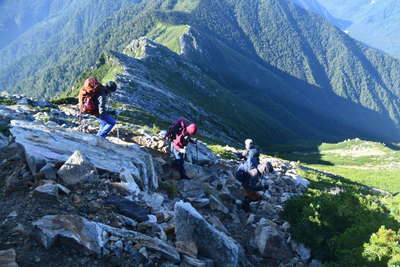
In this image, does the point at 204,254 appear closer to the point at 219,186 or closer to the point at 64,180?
the point at 64,180

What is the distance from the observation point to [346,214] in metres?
11.4

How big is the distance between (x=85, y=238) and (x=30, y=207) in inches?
70.9

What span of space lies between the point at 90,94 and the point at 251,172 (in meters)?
7.41

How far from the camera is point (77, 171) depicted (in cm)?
918

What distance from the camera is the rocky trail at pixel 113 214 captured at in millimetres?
6590

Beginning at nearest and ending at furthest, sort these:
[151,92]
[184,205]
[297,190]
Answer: [184,205], [297,190], [151,92]

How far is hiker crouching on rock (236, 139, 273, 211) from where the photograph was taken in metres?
13.5

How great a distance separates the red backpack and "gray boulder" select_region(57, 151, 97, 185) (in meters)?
4.36

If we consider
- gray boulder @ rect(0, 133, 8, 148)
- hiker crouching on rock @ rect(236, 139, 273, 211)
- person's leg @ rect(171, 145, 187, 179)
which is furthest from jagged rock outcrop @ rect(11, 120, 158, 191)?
hiker crouching on rock @ rect(236, 139, 273, 211)

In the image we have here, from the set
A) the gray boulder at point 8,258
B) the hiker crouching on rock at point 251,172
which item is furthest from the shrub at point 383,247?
the gray boulder at point 8,258

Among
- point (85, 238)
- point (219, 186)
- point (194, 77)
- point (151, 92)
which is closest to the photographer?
point (85, 238)

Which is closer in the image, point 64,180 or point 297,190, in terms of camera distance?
point 64,180

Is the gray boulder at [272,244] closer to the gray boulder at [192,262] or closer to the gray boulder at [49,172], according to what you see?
the gray boulder at [192,262]

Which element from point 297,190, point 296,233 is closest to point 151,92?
point 297,190
